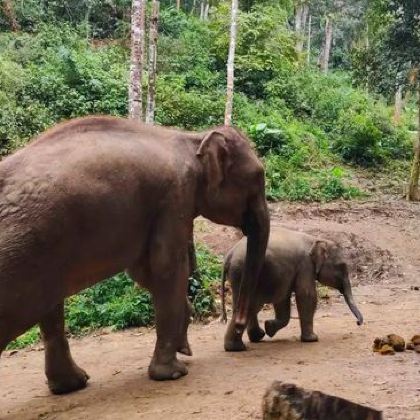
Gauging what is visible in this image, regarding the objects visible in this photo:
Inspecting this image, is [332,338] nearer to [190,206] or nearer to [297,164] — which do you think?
[190,206]

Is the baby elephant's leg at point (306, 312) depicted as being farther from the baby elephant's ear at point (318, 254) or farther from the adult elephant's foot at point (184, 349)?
the adult elephant's foot at point (184, 349)

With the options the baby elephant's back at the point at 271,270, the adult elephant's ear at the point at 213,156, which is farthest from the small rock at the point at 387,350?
the adult elephant's ear at the point at 213,156

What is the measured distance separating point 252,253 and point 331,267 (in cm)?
148

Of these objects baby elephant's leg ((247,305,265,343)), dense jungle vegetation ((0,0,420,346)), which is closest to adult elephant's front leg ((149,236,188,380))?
baby elephant's leg ((247,305,265,343))

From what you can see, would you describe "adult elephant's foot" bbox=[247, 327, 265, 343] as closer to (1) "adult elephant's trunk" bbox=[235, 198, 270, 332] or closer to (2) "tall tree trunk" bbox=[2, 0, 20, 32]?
(1) "adult elephant's trunk" bbox=[235, 198, 270, 332]

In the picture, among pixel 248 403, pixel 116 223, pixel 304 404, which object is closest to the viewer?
pixel 304 404

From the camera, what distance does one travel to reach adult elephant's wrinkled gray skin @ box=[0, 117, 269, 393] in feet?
16.4

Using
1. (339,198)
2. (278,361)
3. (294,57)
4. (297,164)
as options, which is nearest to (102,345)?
(278,361)

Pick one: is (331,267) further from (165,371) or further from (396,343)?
(165,371)

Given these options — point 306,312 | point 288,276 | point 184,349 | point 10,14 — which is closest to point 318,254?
point 288,276

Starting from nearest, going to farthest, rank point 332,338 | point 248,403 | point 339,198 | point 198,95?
point 248,403 → point 332,338 → point 339,198 → point 198,95

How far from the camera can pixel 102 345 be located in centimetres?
843

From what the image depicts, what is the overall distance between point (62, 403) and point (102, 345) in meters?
2.77

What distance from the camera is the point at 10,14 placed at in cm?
2998
